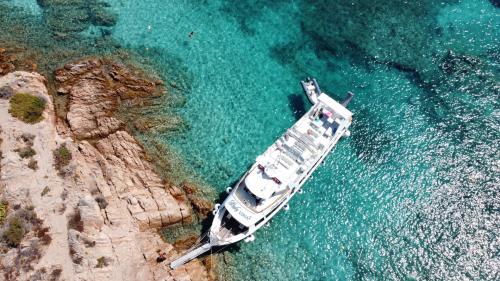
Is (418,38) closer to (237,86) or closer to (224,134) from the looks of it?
(237,86)

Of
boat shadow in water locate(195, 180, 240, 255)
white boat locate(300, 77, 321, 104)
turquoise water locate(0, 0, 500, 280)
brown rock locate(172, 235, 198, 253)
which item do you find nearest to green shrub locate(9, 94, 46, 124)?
turquoise water locate(0, 0, 500, 280)

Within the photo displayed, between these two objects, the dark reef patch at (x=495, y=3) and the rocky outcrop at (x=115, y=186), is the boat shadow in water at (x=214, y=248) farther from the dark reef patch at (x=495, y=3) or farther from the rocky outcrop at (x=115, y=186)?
the dark reef patch at (x=495, y=3)

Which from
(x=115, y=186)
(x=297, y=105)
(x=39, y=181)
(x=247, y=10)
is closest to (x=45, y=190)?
(x=39, y=181)

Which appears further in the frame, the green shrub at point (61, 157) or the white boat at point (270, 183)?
the white boat at point (270, 183)

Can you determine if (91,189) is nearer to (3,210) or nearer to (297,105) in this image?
(3,210)

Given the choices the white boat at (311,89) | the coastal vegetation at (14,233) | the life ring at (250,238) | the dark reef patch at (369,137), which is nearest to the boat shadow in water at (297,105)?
the white boat at (311,89)
